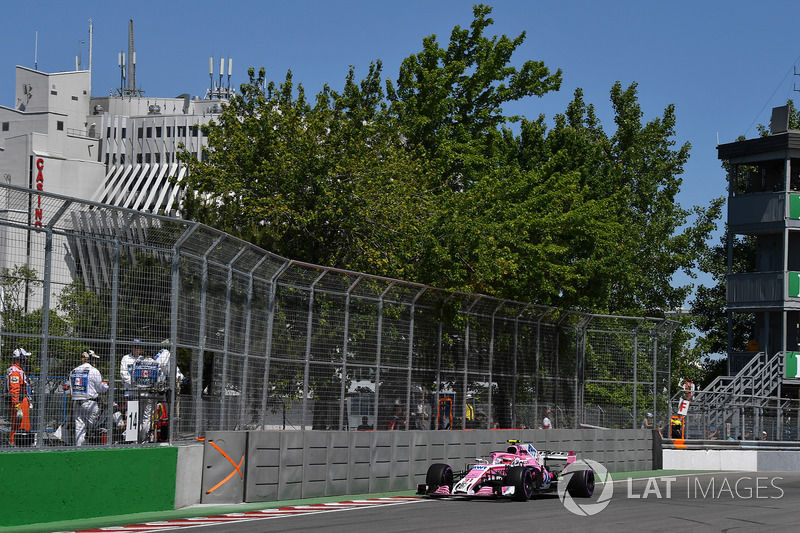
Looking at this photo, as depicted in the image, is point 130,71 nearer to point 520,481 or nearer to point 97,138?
point 97,138

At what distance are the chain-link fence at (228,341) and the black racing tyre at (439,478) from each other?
6.16ft

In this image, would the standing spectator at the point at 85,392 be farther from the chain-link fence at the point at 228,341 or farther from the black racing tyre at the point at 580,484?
the black racing tyre at the point at 580,484

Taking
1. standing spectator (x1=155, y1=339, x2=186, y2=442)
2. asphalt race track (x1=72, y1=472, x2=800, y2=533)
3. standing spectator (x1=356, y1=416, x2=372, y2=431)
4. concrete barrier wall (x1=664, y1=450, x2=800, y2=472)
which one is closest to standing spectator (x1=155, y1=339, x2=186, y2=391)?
standing spectator (x1=155, y1=339, x2=186, y2=442)

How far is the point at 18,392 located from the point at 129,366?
2.02 meters

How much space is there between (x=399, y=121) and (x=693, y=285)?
1745cm

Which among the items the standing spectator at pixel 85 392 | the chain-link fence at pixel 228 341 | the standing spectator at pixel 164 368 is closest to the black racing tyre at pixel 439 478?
the chain-link fence at pixel 228 341

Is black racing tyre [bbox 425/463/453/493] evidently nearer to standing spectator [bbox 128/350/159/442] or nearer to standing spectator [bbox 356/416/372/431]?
standing spectator [bbox 356/416/372/431]

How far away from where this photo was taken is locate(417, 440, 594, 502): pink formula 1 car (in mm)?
16188

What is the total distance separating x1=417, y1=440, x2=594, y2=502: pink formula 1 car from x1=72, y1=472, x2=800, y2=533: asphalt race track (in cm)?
17

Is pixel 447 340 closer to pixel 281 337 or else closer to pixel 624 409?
pixel 281 337

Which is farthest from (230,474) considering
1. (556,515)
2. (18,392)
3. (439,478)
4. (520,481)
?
(556,515)

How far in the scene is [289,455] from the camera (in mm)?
16125

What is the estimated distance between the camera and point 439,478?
54.3ft

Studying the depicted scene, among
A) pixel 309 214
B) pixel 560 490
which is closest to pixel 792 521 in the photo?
pixel 560 490
